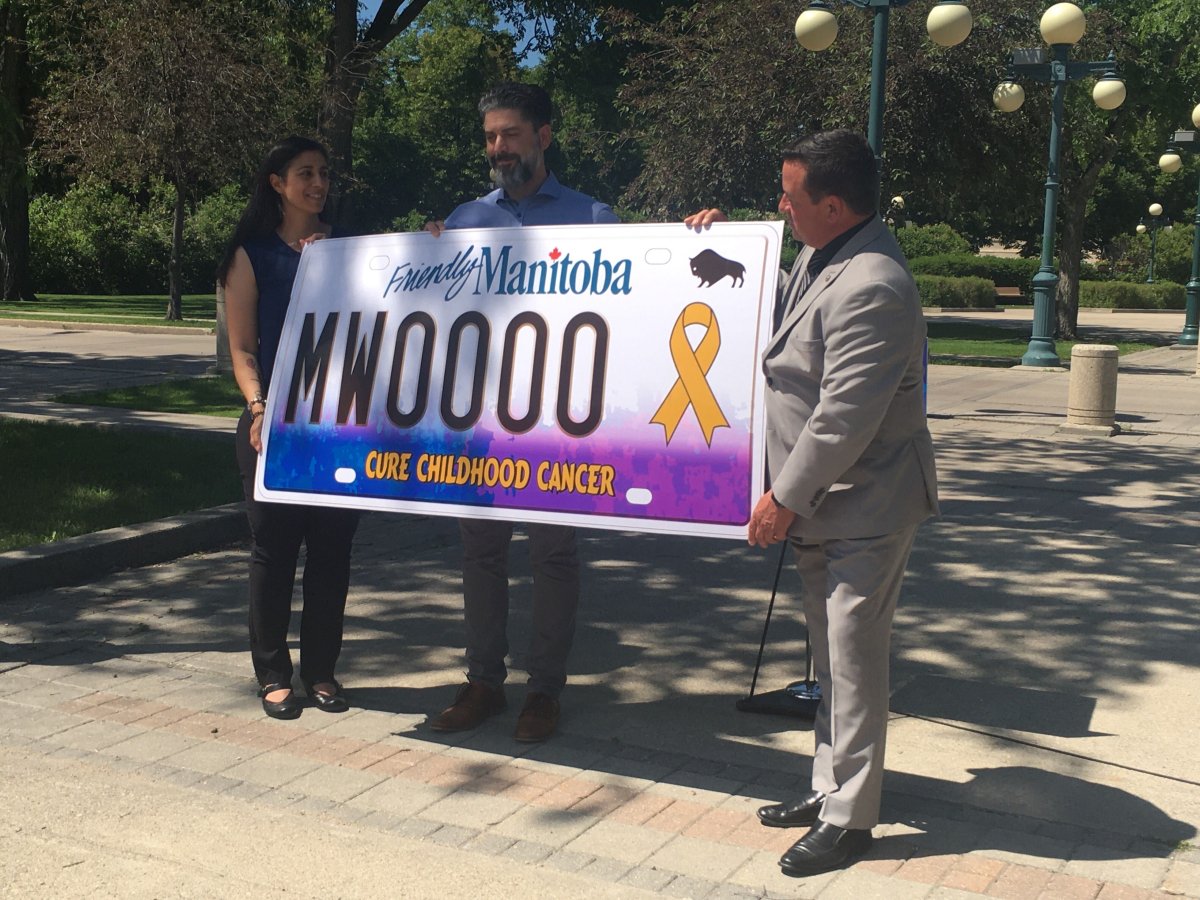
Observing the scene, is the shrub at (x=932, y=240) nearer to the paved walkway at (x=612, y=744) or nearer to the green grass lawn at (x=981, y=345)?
the green grass lawn at (x=981, y=345)

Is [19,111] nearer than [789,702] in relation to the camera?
No

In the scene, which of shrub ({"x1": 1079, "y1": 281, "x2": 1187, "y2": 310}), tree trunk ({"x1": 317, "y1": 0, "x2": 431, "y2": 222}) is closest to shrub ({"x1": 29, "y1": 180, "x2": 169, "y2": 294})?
tree trunk ({"x1": 317, "y1": 0, "x2": 431, "y2": 222})

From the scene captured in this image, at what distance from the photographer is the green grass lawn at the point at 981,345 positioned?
2402 cm

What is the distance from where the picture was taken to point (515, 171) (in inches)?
186

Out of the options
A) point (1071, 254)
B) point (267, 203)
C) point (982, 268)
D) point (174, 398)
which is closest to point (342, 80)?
point (174, 398)

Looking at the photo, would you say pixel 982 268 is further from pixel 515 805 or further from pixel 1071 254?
pixel 515 805

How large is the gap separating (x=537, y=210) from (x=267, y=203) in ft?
3.22

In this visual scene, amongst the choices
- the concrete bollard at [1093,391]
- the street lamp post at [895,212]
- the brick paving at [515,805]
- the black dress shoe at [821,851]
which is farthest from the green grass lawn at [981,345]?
the black dress shoe at [821,851]

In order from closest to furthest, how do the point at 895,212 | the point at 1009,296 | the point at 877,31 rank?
the point at 877,31 → the point at 895,212 → the point at 1009,296

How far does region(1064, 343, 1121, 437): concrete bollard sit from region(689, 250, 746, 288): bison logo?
10113mm

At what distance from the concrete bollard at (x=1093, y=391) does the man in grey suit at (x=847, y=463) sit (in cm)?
1043

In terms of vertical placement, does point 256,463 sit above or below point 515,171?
below

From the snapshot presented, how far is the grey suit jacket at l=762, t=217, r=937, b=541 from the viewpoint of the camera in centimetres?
351

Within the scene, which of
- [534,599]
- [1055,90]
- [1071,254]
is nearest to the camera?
[534,599]
